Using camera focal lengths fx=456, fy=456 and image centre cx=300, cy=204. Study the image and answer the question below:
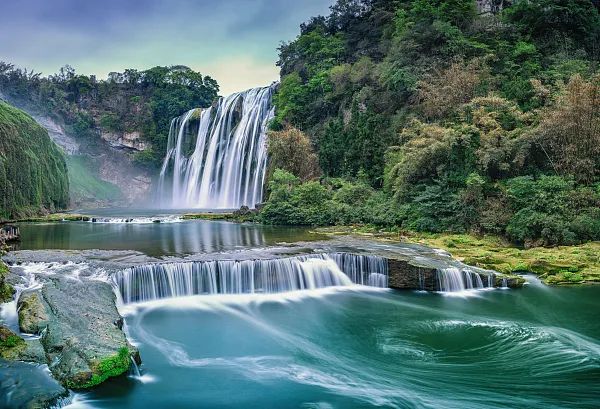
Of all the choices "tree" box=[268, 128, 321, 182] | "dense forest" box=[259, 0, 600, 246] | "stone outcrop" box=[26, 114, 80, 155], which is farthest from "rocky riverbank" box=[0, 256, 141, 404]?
"stone outcrop" box=[26, 114, 80, 155]

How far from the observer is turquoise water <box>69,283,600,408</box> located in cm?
763

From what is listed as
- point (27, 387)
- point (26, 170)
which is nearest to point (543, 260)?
point (27, 387)

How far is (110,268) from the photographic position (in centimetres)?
1342

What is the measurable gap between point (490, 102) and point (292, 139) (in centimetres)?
1437

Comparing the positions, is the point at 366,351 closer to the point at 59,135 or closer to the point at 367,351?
the point at 367,351

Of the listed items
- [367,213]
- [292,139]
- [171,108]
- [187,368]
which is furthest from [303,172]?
[171,108]

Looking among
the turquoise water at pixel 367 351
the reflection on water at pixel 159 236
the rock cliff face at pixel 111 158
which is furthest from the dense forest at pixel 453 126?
the rock cliff face at pixel 111 158

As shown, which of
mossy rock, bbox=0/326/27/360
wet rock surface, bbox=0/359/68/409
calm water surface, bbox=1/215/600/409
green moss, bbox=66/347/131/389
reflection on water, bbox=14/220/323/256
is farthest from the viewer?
reflection on water, bbox=14/220/323/256

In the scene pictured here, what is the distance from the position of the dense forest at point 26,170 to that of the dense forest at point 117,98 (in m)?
22.8

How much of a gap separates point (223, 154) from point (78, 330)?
37465 millimetres

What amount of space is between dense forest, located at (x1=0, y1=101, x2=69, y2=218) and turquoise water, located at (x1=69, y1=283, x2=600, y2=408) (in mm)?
23331

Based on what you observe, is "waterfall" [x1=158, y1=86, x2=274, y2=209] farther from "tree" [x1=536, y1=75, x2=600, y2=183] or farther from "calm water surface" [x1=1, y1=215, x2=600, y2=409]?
"calm water surface" [x1=1, y1=215, x2=600, y2=409]

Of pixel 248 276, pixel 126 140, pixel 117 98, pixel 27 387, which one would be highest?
pixel 117 98

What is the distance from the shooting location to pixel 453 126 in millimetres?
23031
